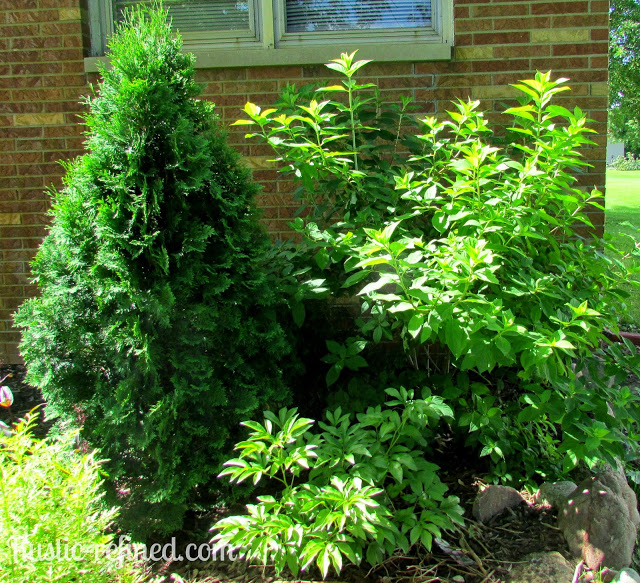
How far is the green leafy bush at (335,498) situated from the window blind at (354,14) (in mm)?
2761

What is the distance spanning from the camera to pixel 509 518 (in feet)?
8.41

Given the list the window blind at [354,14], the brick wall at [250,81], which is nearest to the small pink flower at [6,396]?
the brick wall at [250,81]

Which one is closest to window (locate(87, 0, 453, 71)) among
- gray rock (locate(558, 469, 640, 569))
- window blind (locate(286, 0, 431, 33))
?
window blind (locate(286, 0, 431, 33))

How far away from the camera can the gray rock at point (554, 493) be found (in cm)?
257

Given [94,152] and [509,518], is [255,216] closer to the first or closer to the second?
[94,152]

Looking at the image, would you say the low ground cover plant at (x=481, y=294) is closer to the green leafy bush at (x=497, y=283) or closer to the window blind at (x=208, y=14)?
the green leafy bush at (x=497, y=283)

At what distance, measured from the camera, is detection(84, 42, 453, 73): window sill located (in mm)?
3750

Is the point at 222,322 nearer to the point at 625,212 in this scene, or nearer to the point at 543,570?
the point at 543,570

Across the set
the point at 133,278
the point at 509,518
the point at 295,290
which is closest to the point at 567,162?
the point at 295,290

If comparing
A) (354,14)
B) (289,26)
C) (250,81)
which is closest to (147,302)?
(250,81)

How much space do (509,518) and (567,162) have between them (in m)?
1.58

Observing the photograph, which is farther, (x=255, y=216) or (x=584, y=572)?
(x=255, y=216)

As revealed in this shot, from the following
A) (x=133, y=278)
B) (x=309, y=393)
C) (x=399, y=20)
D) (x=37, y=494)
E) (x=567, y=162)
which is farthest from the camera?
(x=399, y=20)

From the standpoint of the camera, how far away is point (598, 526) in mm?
2332
